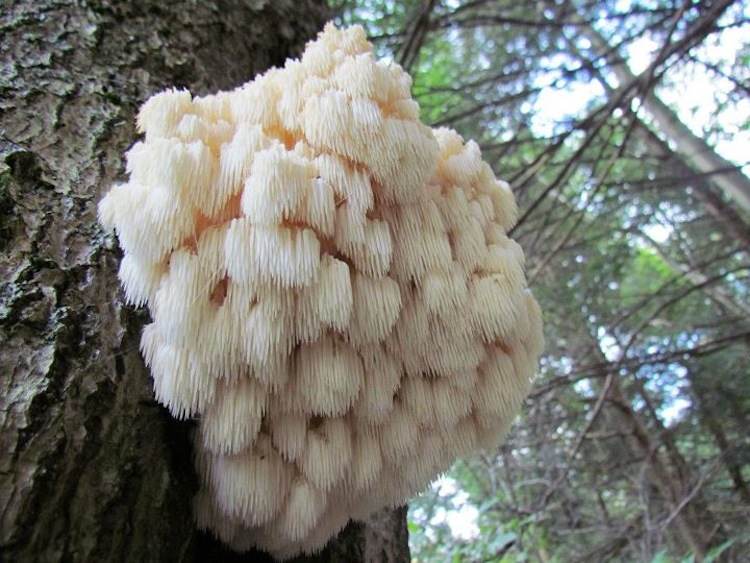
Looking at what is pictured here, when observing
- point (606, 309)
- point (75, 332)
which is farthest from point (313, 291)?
point (606, 309)

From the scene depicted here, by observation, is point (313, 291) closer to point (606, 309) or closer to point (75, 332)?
point (75, 332)

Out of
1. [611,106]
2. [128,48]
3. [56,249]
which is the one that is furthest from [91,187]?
[611,106]

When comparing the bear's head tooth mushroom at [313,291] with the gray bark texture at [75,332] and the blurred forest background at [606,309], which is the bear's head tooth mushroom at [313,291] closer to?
the gray bark texture at [75,332]

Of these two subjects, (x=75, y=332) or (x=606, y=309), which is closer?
(x=75, y=332)

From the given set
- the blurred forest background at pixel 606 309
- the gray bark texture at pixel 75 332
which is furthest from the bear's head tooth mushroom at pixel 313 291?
the blurred forest background at pixel 606 309

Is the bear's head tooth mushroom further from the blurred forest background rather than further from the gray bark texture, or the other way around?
the blurred forest background

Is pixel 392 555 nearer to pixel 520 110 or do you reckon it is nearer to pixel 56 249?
pixel 56 249
